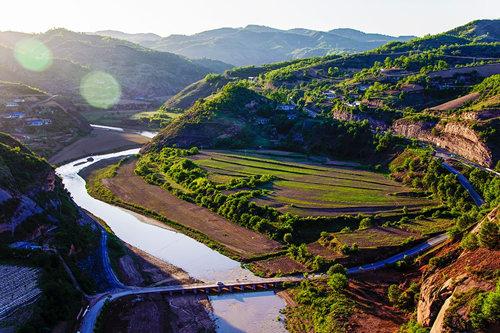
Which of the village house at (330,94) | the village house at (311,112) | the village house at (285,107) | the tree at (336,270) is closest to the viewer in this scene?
the tree at (336,270)

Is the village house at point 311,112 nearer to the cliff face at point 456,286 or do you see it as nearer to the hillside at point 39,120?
the hillside at point 39,120

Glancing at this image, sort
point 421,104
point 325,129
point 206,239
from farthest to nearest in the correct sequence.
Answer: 1. point 421,104
2. point 325,129
3. point 206,239

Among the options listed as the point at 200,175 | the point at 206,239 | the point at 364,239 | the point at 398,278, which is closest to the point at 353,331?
the point at 398,278

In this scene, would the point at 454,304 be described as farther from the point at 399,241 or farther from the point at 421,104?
the point at 421,104

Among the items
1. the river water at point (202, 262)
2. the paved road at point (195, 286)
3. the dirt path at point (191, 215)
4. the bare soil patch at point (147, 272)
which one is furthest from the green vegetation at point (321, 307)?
the bare soil patch at point (147, 272)

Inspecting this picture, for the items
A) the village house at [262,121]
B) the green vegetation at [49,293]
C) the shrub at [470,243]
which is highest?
the village house at [262,121]

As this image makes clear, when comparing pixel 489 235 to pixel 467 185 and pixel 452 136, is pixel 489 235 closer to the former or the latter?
pixel 467 185
